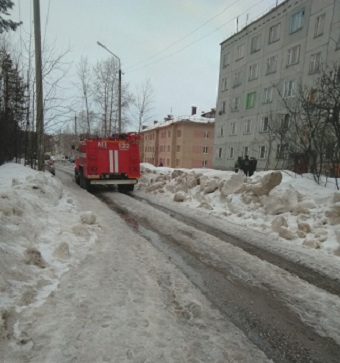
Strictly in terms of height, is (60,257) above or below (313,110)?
below

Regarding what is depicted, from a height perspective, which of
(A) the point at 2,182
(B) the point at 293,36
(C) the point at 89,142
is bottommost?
(A) the point at 2,182

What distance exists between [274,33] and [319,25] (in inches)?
222

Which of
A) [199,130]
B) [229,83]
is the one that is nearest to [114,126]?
[229,83]

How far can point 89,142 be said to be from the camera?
543 inches

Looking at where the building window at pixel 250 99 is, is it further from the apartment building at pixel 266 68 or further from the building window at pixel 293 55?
the building window at pixel 293 55

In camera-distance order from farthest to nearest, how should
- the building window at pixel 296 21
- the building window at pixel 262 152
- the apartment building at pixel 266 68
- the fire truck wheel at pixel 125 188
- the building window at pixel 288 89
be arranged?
the building window at pixel 262 152 < the building window at pixel 288 89 < the building window at pixel 296 21 < the apartment building at pixel 266 68 < the fire truck wheel at pixel 125 188

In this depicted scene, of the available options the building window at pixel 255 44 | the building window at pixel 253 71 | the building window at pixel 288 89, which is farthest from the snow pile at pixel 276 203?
the building window at pixel 255 44

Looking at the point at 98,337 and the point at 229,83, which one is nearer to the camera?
the point at 98,337

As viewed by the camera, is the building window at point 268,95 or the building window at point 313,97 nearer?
the building window at point 313,97

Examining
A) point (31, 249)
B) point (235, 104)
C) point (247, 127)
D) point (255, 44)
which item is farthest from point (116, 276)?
point (235, 104)

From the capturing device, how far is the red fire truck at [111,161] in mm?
13805

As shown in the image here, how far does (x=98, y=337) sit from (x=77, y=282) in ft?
4.21

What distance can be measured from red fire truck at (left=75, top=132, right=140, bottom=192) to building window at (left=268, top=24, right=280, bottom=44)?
21597 mm

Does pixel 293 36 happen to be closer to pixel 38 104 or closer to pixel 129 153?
pixel 129 153
